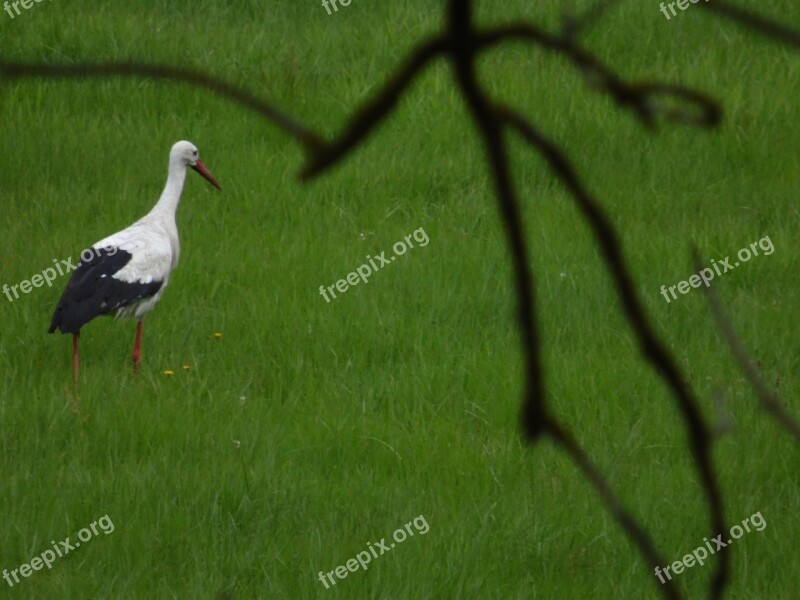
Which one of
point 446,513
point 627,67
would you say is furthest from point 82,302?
point 627,67

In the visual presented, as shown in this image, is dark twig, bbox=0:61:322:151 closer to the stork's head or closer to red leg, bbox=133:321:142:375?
red leg, bbox=133:321:142:375

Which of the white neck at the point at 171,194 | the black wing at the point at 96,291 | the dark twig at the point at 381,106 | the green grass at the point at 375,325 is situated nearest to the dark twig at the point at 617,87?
the dark twig at the point at 381,106

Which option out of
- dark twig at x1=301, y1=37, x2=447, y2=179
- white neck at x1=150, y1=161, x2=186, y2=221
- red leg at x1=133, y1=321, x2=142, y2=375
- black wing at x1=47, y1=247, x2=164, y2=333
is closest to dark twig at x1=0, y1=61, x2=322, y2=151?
dark twig at x1=301, y1=37, x2=447, y2=179

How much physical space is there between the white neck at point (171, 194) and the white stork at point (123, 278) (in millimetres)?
17

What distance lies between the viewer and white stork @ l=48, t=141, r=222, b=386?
5895 mm

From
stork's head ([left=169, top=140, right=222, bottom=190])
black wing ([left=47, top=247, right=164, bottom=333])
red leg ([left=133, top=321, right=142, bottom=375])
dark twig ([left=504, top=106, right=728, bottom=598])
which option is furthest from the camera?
stork's head ([left=169, top=140, right=222, bottom=190])

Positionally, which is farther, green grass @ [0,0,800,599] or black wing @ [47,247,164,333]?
black wing @ [47,247,164,333]

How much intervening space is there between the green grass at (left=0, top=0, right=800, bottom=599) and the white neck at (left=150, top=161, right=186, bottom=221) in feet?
1.50

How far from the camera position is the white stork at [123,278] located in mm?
5895

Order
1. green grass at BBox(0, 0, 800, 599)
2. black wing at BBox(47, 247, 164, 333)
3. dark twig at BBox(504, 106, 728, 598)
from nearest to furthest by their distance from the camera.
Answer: dark twig at BBox(504, 106, 728, 598), green grass at BBox(0, 0, 800, 599), black wing at BBox(47, 247, 164, 333)

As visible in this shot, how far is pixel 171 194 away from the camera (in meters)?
6.81

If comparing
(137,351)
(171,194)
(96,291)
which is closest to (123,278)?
(96,291)

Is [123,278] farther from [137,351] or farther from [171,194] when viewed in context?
[171,194]

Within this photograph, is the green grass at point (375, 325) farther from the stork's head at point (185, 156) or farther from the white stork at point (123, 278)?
the stork's head at point (185, 156)
